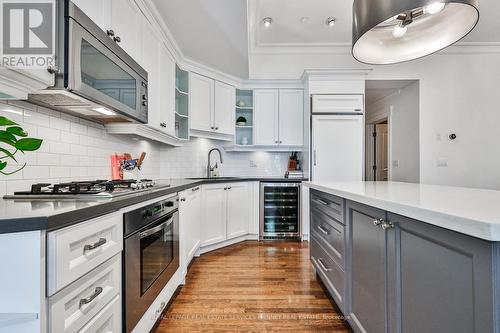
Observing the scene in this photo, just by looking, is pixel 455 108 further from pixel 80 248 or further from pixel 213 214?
pixel 80 248

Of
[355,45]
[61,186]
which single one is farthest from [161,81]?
[355,45]

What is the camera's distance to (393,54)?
67.0 inches

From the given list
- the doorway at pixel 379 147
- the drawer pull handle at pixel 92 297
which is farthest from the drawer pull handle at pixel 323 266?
the doorway at pixel 379 147

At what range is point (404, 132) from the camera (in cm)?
434

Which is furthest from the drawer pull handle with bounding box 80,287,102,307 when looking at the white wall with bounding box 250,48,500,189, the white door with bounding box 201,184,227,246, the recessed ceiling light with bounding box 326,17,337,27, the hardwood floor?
the white wall with bounding box 250,48,500,189

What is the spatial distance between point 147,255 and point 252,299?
97 cm

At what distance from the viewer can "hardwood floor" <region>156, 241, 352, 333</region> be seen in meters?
1.69

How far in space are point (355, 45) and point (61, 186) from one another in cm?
184

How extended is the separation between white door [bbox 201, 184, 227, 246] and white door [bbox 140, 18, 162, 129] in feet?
3.30

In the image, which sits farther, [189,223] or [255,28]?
[255,28]

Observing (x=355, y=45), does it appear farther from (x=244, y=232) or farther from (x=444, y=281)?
(x=244, y=232)

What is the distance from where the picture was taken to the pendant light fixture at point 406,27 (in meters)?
1.25

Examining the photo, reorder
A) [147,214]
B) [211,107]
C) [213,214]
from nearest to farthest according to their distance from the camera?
[147,214], [213,214], [211,107]

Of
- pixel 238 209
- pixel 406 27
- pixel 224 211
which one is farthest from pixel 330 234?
pixel 238 209
